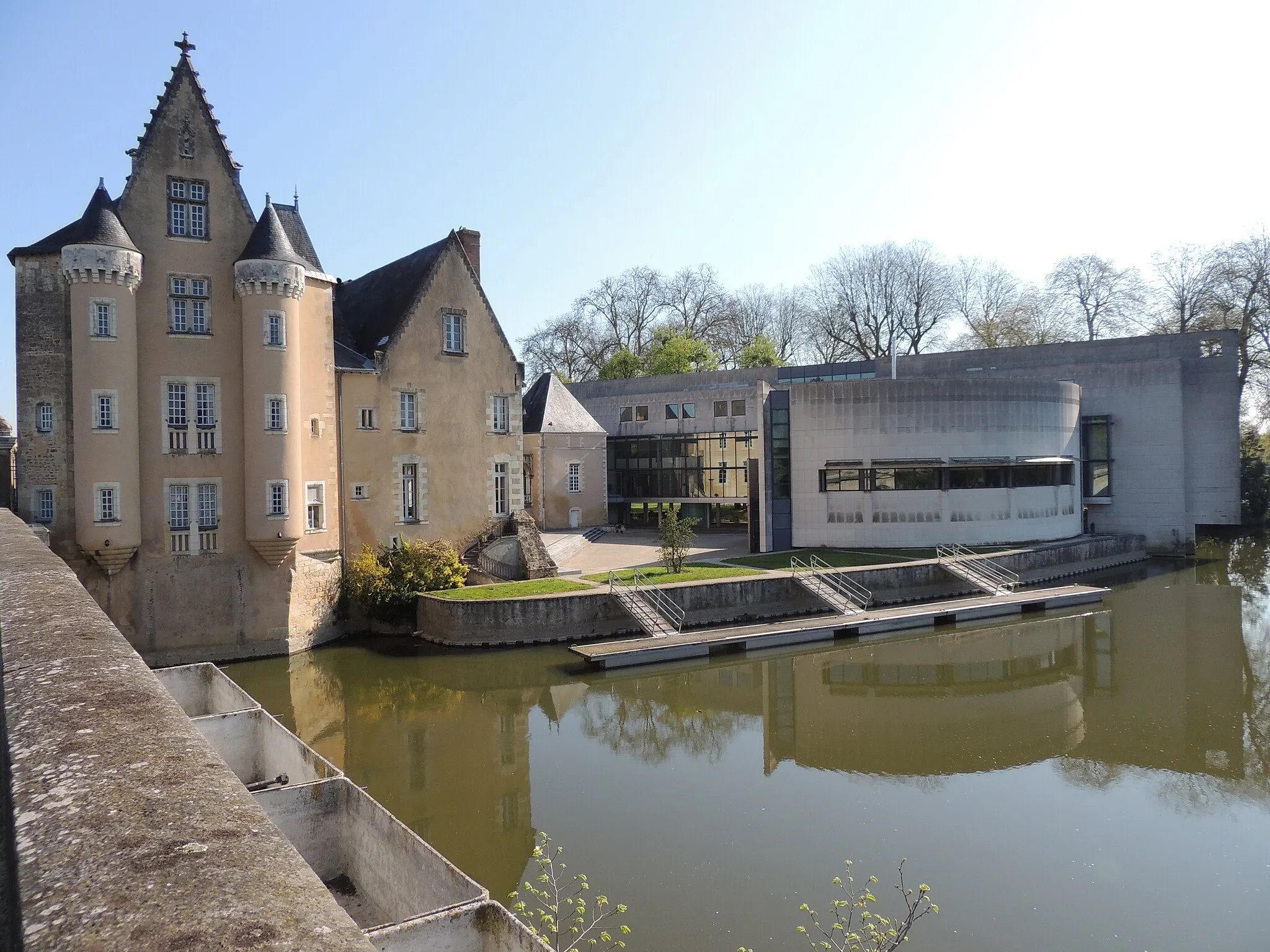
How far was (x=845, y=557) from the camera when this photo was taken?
94.4ft

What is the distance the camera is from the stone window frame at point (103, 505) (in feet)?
59.6

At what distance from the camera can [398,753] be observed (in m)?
14.7

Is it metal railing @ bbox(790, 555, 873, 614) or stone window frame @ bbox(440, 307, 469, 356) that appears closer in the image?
metal railing @ bbox(790, 555, 873, 614)

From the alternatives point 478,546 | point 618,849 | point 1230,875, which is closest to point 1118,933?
point 1230,875

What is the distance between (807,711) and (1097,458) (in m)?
26.6

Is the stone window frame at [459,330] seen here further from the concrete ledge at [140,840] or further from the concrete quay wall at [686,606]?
the concrete ledge at [140,840]

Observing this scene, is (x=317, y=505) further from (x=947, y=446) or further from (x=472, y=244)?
(x=947, y=446)

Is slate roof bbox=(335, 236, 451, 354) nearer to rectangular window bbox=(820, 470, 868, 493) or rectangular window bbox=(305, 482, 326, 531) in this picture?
rectangular window bbox=(305, 482, 326, 531)

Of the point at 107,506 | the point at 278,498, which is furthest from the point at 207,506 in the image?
the point at 107,506

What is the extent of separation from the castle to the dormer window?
35 mm

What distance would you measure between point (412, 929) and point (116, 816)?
11.8ft

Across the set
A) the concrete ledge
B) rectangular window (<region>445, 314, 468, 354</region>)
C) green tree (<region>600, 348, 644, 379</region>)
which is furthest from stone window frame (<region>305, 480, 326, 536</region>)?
green tree (<region>600, 348, 644, 379</region>)

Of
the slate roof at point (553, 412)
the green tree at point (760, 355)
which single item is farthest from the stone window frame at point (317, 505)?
the green tree at point (760, 355)

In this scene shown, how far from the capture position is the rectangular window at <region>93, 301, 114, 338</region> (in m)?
18.1
